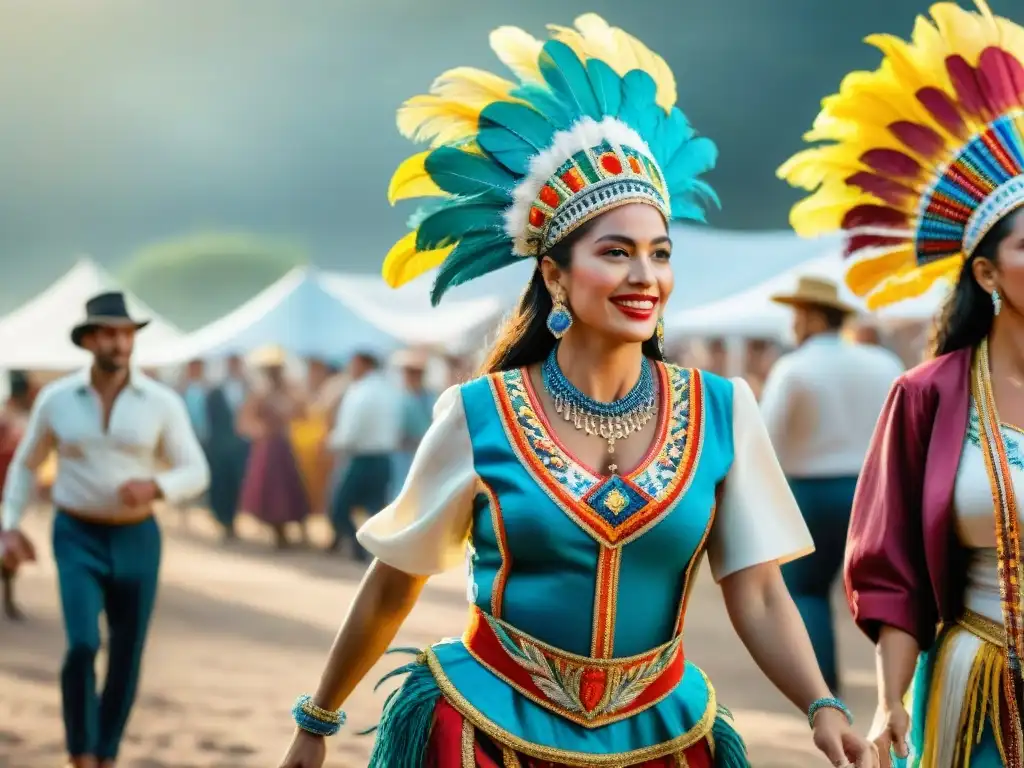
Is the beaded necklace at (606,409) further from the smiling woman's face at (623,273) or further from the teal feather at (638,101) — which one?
the teal feather at (638,101)

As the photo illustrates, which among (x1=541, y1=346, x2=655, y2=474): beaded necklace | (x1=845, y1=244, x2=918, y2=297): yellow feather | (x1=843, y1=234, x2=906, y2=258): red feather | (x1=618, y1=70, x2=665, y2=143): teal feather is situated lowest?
(x1=541, y1=346, x2=655, y2=474): beaded necklace

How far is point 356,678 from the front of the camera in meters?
3.10

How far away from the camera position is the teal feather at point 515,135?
3.18 m

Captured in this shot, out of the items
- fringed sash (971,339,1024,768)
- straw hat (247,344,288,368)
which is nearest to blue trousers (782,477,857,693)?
fringed sash (971,339,1024,768)

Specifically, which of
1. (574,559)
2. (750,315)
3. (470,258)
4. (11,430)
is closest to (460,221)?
(470,258)

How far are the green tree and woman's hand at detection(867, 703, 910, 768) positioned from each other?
206 feet

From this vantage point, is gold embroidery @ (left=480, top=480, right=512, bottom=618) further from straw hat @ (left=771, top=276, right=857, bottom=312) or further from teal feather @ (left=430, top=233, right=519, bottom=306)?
straw hat @ (left=771, top=276, right=857, bottom=312)

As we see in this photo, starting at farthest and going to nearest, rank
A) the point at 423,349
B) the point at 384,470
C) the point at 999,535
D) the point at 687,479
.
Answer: the point at 423,349 → the point at 384,470 → the point at 999,535 → the point at 687,479

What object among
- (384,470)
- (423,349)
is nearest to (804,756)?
(384,470)

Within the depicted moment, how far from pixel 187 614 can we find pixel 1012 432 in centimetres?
910

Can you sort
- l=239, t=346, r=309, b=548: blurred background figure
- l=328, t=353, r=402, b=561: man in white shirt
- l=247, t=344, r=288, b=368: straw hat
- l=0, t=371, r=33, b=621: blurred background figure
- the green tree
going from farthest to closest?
the green tree → l=247, t=344, r=288, b=368: straw hat → l=239, t=346, r=309, b=548: blurred background figure → l=328, t=353, r=402, b=561: man in white shirt → l=0, t=371, r=33, b=621: blurred background figure

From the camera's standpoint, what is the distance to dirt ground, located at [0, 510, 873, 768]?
23.1ft

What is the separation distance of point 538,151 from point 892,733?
1.39 m

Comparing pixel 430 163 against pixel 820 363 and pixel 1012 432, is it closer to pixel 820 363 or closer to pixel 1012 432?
pixel 1012 432
